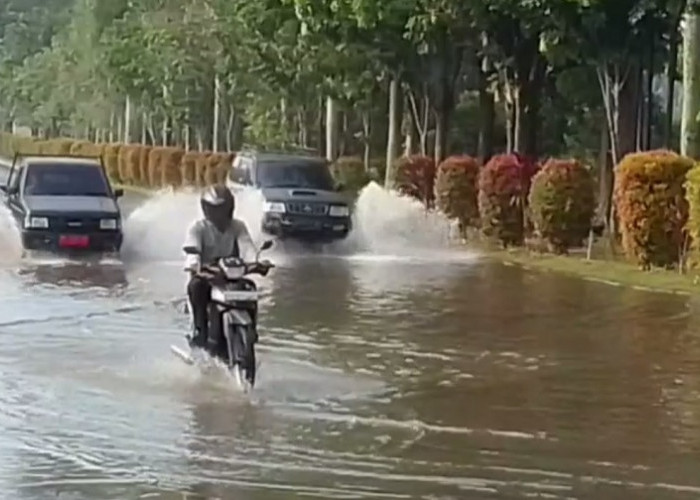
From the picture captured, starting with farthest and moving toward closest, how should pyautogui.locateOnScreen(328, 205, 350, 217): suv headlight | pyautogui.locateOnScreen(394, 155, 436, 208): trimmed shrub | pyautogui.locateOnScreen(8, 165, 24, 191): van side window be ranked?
1. pyautogui.locateOnScreen(394, 155, 436, 208): trimmed shrub
2. pyautogui.locateOnScreen(328, 205, 350, 217): suv headlight
3. pyautogui.locateOnScreen(8, 165, 24, 191): van side window

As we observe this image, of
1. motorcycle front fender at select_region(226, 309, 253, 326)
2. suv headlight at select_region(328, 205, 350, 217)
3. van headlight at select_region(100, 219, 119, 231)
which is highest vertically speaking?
suv headlight at select_region(328, 205, 350, 217)

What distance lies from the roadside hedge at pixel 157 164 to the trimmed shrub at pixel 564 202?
65.8 ft

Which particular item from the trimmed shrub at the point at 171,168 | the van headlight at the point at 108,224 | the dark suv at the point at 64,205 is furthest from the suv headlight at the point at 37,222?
the trimmed shrub at the point at 171,168

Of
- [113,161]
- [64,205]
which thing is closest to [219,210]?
[64,205]

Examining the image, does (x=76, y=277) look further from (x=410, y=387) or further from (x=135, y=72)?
(x=135, y=72)

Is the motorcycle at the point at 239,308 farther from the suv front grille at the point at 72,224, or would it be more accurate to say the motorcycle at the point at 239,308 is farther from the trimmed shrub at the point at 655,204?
the suv front grille at the point at 72,224

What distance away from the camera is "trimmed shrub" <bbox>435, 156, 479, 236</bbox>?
32531 millimetres

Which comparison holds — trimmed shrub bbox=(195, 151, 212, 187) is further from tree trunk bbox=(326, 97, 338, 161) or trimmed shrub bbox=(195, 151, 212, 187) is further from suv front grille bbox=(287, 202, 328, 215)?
suv front grille bbox=(287, 202, 328, 215)

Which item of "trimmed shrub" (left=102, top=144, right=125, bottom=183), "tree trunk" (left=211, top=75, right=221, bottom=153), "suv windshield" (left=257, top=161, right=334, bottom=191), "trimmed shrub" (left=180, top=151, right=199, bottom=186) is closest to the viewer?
"suv windshield" (left=257, top=161, right=334, bottom=191)

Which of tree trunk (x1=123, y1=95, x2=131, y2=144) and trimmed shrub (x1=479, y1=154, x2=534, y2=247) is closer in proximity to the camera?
trimmed shrub (x1=479, y1=154, x2=534, y2=247)

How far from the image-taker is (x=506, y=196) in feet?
98.7

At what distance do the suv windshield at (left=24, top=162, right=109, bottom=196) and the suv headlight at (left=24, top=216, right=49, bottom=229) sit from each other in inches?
51.6

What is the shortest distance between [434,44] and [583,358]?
69.3ft

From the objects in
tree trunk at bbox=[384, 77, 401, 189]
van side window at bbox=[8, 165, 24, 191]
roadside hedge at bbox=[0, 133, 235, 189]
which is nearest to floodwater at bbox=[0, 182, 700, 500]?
van side window at bbox=[8, 165, 24, 191]
